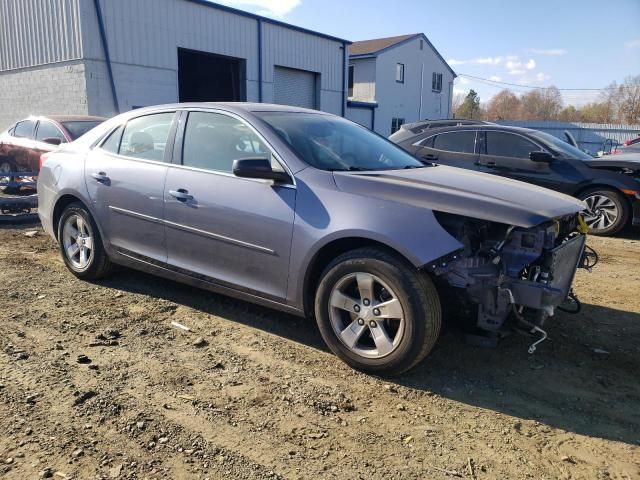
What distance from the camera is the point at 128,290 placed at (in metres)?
4.98

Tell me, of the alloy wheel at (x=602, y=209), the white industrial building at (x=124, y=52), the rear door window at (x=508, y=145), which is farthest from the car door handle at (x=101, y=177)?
the white industrial building at (x=124, y=52)

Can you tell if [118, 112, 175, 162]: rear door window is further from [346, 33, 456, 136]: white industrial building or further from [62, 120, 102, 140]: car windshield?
[346, 33, 456, 136]: white industrial building

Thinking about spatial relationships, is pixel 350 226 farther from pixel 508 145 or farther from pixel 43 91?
pixel 43 91

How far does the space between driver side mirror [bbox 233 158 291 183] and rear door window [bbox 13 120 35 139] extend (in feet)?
26.8

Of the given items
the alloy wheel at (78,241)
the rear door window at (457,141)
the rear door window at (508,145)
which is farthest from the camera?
the rear door window at (457,141)

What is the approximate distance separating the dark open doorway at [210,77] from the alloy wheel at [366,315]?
1777cm

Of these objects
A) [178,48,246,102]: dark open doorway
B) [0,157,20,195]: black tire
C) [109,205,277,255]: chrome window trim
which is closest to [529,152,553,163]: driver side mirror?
[109,205,277,255]: chrome window trim

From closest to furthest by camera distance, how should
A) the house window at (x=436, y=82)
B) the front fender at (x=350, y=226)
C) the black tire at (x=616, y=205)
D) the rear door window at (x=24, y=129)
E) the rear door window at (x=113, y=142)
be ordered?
the front fender at (x=350, y=226), the rear door window at (x=113, y=142), the black tire at (x=616, y=205), the rear door window at (x=24, y=129), the house window at (x=436, y=82)

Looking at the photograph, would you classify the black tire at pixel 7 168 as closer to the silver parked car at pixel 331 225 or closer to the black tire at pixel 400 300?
the silver parked car at pixel 331 225

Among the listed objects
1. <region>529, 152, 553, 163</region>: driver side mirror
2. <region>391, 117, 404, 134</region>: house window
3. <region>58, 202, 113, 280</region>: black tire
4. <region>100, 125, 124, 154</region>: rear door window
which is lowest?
<region>58, 202, 113, 280</region>: black tire

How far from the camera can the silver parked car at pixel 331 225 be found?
3.19 metres

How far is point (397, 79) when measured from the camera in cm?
3694

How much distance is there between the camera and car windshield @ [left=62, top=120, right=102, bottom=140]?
9516 mm

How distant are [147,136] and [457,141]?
19.3ft
